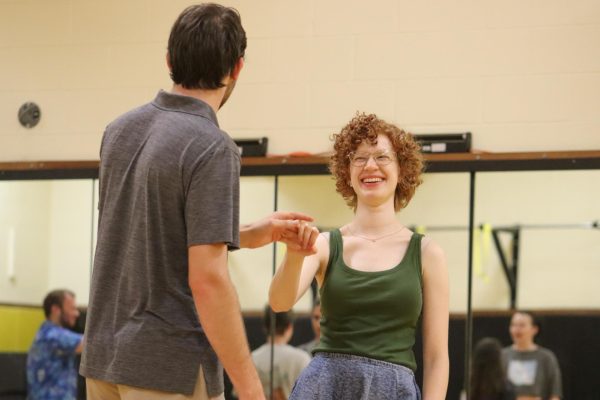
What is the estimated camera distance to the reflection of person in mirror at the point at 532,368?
4.54m

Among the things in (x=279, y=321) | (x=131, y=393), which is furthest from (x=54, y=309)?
(x=131, y=393)

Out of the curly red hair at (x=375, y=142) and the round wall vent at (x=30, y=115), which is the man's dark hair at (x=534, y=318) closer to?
the curly red hair at (x=375, y=142)

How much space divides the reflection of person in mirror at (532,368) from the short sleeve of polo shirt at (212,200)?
10.4ft

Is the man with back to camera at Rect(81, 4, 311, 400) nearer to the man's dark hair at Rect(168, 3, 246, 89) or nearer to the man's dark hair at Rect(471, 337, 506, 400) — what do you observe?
the man's dark hair at Rect(168, 3, 246, 89)

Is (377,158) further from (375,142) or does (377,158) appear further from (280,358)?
(280,358)

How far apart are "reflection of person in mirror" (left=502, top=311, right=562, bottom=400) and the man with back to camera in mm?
3091

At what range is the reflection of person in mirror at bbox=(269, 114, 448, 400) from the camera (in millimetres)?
2199

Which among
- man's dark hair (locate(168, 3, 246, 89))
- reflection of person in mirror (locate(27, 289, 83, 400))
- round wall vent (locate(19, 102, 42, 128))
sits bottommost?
reflection of person in mirror (locate(27, 289, 83, 400))

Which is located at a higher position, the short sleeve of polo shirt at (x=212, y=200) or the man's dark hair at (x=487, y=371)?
the short sleeve of polo shirt at (x=212, y=200)

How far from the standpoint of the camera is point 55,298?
200 inches

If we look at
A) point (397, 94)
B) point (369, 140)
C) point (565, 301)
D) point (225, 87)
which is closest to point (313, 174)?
point (397, 94)

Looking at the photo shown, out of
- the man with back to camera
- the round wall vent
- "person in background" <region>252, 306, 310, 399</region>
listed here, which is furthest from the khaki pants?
the round wall vent

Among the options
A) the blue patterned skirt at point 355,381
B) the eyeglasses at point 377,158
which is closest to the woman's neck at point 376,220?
the eyeglasses at point 377,158

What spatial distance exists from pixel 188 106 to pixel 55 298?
3.55 metres
